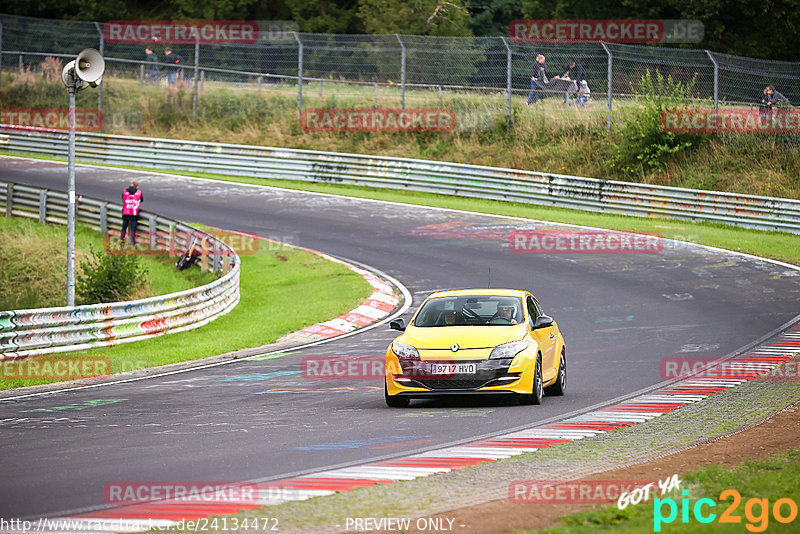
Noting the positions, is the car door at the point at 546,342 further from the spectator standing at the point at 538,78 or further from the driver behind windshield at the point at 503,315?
the spectator standing at the point at 538,78

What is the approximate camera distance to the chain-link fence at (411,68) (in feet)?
111

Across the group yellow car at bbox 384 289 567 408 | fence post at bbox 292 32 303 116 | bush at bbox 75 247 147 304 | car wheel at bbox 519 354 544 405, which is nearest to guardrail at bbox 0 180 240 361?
bush at bbox 75 247 147 304

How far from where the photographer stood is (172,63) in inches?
1740

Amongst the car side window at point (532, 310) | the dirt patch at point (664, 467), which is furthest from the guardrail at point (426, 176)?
the dirt patch at point (664, 467)

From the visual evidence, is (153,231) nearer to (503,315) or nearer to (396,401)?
(503,315)

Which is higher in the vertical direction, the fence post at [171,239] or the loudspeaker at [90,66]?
the loudspeaker at [90,66]

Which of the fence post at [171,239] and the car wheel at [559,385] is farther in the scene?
the fence post at [171,239]

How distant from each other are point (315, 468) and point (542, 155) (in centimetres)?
3021

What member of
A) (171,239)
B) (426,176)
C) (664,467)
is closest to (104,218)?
(171,239)

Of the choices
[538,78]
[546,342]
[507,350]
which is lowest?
[546,342]

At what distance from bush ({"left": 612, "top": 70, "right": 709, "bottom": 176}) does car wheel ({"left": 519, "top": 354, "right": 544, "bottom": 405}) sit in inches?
927

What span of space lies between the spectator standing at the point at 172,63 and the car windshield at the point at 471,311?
107 feet

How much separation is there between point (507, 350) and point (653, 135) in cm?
2439

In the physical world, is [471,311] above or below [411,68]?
below
